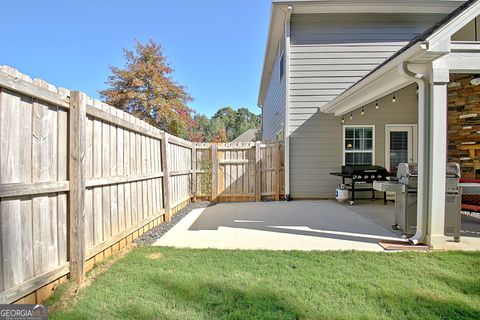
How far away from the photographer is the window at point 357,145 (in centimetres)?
811

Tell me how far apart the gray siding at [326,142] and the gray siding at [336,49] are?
43 cm

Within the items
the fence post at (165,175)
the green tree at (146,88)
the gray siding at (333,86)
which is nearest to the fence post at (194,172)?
the fence post at (165,175)

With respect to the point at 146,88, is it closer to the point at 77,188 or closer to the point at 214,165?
the point at 214,165


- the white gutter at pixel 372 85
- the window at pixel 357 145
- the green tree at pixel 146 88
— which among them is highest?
the green tree at pixel 146 88

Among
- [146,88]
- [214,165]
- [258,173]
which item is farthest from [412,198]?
[146,88]

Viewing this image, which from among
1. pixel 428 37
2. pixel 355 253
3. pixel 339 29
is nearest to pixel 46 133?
pixel 355 253

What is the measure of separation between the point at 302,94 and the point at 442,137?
482 centimetres

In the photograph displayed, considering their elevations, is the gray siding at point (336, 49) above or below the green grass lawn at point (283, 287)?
above

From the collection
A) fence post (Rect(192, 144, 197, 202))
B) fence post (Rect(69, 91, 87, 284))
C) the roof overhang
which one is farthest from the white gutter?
fence post (Rect(69, 91, 87, 284))

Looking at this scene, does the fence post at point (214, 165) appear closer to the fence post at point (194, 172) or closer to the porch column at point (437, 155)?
the fence post at point (194, 172)

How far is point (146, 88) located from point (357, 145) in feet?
42.0

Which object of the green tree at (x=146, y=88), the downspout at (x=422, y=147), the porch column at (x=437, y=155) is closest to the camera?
the porch column at (x=437, y=155)

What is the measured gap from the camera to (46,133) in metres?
2.35

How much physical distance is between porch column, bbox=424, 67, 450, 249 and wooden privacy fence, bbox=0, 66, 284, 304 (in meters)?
4.07
